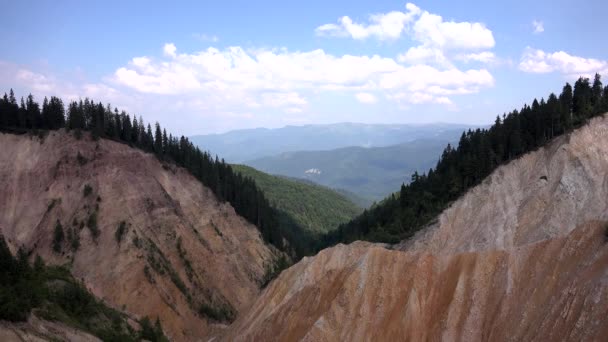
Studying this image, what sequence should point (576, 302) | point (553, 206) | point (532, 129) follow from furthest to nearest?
point (532, 129), point (553, 206), point (576, 302)

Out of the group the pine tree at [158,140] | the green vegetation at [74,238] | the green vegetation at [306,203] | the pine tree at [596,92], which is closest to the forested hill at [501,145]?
the pine tree at [596,92]

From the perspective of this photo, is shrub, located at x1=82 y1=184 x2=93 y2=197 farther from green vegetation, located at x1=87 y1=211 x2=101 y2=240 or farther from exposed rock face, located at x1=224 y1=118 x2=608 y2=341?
exposed rock face, located at x1=224 y1=118 x2=608 y2=341

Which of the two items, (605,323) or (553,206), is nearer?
(605,323)

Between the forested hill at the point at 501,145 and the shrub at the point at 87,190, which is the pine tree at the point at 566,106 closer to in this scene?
the forested hill at the point at 501,145

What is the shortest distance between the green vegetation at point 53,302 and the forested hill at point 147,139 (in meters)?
28.9

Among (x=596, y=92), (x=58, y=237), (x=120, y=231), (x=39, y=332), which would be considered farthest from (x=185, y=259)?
(x=596, y=92)

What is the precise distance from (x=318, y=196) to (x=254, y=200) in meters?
92.6

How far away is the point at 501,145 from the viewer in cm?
5294

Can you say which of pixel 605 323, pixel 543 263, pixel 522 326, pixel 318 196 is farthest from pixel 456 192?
pixel 318 196

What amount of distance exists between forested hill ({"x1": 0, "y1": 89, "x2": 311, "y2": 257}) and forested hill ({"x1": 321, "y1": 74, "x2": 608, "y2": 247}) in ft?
95.8

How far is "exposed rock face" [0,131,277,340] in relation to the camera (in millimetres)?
56281

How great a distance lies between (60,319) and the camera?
3428 centimetres

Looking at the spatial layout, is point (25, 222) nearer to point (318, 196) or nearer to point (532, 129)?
point (532, 129)

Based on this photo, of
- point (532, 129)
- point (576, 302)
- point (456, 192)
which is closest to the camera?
point (576, 302)
